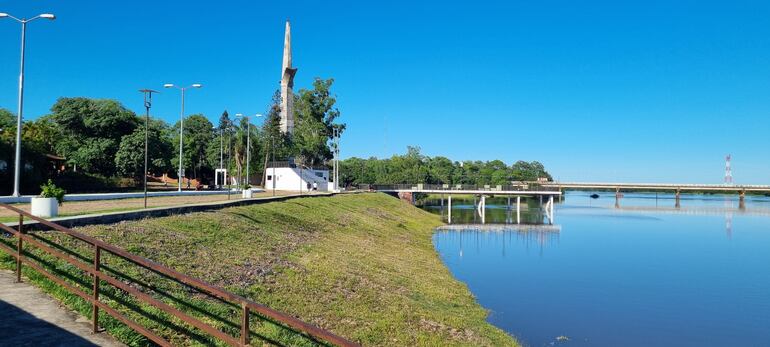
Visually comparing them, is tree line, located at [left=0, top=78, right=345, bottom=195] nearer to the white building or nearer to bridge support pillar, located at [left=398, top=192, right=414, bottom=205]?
the white building

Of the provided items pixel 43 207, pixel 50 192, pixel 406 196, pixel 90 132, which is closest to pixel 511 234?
pixel 406 196

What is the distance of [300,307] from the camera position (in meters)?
14.5

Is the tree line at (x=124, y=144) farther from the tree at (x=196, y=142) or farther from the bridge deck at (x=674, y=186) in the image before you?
the bridge deck at (x=674, y=186)

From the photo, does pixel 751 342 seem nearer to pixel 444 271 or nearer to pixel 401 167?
pixel 444 271

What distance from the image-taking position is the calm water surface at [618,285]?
1938 centimetres

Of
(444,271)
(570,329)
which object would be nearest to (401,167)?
(444,271)

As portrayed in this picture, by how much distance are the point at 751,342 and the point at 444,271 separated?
45.2ft

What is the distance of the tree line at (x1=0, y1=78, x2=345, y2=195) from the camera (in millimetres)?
44438

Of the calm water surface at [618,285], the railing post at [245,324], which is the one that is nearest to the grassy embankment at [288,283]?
the calm water surface at [618,285]

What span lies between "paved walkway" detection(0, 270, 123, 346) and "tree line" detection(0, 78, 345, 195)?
1283 inches

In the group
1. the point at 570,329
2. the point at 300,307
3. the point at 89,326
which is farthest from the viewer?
the point at 570,329

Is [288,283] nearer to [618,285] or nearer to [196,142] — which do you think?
[618,285]

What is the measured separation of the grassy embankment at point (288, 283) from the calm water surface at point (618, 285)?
9.21 ft

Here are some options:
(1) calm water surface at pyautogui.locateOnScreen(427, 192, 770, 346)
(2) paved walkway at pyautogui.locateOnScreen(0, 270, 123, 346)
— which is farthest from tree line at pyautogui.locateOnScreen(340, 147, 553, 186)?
(2) paved walkway at pyautogui.locateOnScreen(0, 270, 123, 346)
